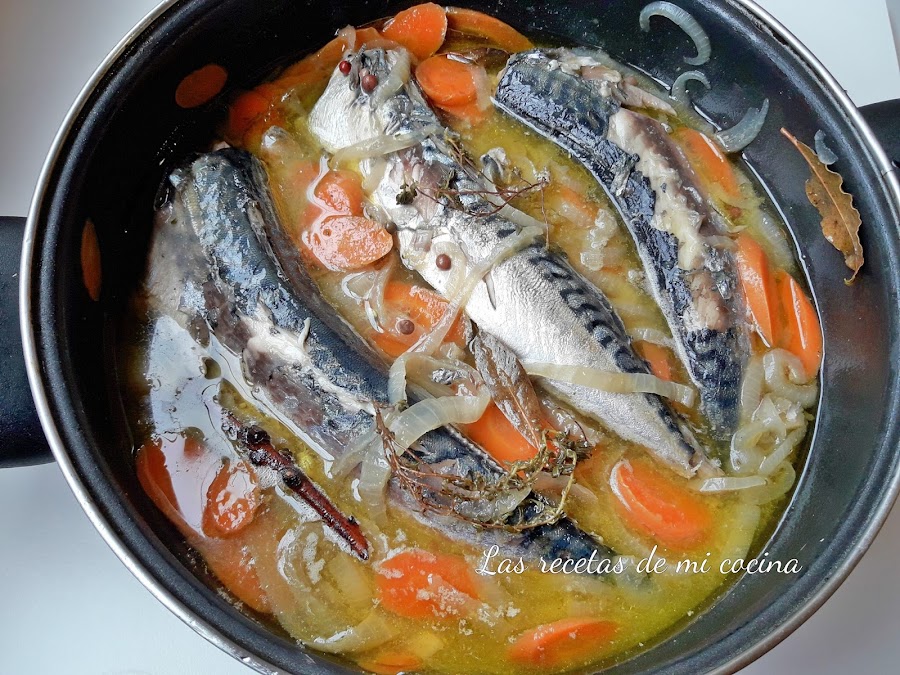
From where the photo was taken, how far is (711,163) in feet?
8.03

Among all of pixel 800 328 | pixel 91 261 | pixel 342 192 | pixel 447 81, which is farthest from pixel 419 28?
pixel 800 328

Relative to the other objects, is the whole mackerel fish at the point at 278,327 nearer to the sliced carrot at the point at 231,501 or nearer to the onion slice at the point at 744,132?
the sliced carrot at the point at 231,501

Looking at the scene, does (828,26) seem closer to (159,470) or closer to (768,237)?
(768,237)

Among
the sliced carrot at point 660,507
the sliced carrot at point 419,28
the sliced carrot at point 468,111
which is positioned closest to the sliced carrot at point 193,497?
the sliced carrot at point 660,507

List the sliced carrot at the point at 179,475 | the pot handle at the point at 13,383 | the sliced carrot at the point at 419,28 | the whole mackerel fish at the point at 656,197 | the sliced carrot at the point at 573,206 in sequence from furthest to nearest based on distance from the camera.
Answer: the sliced carrot at the point at 419,28, the sliced carrot at the point at 573,206, the whole mackerel fish at the point at 656,197, the sliced carrot at the point at 179,475, the pot handle at the point at 13,383

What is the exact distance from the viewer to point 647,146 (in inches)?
91.0

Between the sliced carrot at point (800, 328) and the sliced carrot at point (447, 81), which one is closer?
the sliced carrot at point (800, 328)

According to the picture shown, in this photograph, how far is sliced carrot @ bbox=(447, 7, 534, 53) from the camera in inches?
97.5

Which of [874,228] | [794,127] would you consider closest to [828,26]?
[794,127]

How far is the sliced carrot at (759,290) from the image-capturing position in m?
2.20

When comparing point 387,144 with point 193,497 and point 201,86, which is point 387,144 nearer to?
point 201,86

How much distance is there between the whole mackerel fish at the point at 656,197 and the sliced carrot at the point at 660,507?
232 millimetres

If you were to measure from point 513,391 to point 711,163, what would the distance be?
115 cm

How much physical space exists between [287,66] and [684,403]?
5.78ft
